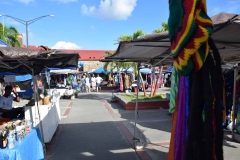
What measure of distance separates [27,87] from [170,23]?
19512 mm

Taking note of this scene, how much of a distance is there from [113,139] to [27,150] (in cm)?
292

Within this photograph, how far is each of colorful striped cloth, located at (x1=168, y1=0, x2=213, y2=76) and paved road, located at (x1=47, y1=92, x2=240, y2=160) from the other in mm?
3519

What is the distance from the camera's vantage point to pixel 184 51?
1.89 m

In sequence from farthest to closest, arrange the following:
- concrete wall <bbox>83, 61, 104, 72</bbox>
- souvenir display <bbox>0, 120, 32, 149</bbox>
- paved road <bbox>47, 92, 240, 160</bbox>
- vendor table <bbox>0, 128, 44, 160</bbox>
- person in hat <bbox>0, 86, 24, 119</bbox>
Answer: concrete wall <bbox>83, 61, 104, 72</bbox> → person in hat <bbox>0, 86, 24, 119</bbox> → paved road <bbox>47, 92, 240, 160</bbox> → souvenir display <bbox>0, 120, 32, 149</bbox> → vendor table <bbox>0, 128, 44, 160</bbox>

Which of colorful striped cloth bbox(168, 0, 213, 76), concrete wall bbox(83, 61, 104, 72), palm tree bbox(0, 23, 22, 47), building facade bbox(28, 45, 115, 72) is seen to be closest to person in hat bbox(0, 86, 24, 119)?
colorful striped cloth bbox(168, 0, 213, 76)

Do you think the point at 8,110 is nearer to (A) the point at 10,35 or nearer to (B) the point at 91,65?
(A) the point at 10,35

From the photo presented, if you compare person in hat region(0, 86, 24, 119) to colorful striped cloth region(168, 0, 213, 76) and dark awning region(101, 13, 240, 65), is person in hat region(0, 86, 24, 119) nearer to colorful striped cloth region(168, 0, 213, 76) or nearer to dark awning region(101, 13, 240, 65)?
dark awning region(101, 13, 240, 65)

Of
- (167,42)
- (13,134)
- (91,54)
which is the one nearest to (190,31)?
(167,42)

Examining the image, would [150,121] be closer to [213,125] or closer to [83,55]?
[213,125]

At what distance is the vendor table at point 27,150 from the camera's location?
10.9 feet

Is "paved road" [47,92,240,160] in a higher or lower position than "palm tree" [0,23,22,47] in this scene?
lower

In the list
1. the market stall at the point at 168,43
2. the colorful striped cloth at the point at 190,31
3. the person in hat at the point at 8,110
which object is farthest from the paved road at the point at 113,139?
the colorful striped cloth at the point at 190,31

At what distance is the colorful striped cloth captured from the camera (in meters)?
1.80

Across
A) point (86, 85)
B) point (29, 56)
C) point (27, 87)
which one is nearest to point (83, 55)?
point (86, 85)
